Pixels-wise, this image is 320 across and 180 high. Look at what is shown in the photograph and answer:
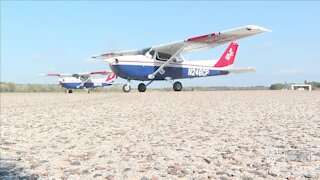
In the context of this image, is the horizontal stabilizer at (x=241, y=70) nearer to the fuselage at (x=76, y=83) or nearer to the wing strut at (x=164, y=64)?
the wing strut at (x=164, y=64)

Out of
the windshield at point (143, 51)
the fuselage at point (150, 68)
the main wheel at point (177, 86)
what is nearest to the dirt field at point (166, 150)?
the fuselage at point (150, 68)

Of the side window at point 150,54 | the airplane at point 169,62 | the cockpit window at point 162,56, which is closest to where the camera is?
the airplane at point 169,62

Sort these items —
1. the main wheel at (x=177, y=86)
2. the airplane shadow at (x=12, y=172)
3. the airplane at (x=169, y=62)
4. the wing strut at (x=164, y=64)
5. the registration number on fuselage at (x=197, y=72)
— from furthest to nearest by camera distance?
the registration number on fuselage at (x=197, y=72) → the main wheel at (x=177, y=86) → the wing strut at (x=164, y=64) → the airplane at (x=169, y=62) → the airplane shadow at (x=12, y=172)

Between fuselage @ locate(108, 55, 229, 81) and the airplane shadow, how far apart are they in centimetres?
1643

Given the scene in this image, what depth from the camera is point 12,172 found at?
2.64 meters

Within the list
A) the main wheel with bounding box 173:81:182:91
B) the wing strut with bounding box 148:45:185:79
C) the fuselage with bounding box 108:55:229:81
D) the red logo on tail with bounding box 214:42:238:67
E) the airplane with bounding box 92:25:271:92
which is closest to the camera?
the airplane with bounding box 92:25:271:92

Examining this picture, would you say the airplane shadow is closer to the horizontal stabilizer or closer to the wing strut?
the wing strut

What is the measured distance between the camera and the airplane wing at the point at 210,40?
16.8 metres

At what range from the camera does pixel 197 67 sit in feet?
73.6

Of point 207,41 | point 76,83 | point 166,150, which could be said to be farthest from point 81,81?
point 166,150

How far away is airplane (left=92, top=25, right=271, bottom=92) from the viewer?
19.1 m

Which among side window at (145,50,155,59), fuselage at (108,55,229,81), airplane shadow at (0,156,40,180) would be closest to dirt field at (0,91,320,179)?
airplane shadow at (0,156,40,180)

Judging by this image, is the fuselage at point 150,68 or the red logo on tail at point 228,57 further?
the red logo on tail at point 228,57

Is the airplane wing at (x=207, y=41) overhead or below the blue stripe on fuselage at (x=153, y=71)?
overhead
